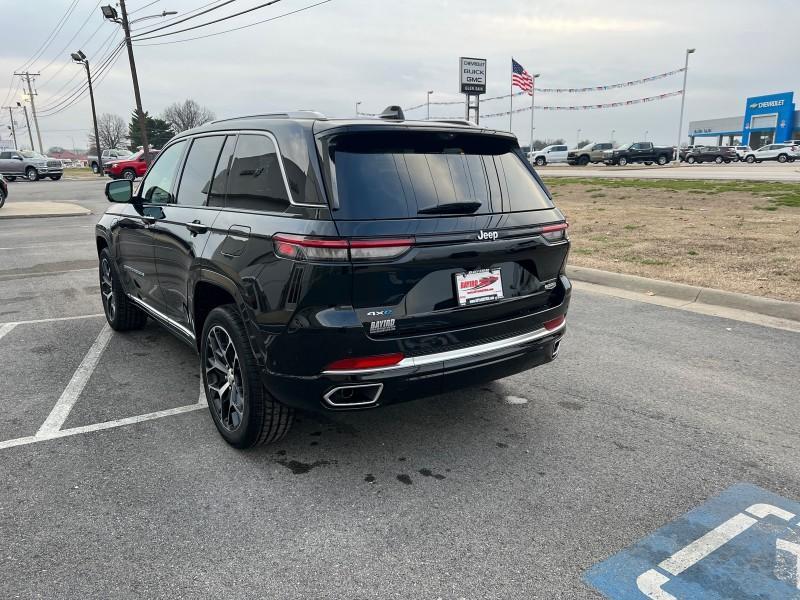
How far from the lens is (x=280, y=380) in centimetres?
301

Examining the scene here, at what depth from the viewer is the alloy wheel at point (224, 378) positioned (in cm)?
343

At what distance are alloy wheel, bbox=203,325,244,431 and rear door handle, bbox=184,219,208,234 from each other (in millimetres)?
597

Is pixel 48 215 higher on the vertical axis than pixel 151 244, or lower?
lower

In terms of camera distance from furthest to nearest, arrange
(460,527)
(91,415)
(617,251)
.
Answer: (617,251), (91,415), (460,527)

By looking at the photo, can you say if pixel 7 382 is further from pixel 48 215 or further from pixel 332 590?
pixel 48 215

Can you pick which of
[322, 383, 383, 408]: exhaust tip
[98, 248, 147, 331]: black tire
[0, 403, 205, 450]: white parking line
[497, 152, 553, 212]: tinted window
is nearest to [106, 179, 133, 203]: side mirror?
[98, 248, 147, 331]: black tire

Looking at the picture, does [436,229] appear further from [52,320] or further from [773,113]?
[773,113]

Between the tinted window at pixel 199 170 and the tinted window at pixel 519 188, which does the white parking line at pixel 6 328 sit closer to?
the tinted window at pixel 199 170

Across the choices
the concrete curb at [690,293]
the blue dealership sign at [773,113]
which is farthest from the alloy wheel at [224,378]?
the blue dealership sign at [773,113]

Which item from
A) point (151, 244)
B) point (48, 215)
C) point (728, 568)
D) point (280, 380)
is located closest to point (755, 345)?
point (728, 568)

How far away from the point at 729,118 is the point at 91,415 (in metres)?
94.6

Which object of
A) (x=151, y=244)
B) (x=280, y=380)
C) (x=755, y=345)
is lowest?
(x=755, y=345)

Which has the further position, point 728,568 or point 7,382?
point 7,382

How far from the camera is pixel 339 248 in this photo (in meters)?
2.73
